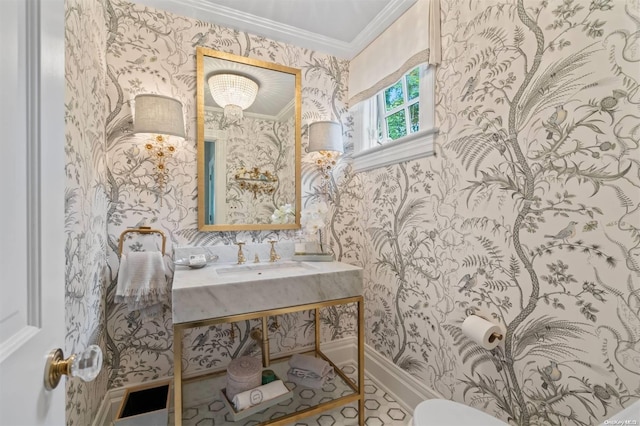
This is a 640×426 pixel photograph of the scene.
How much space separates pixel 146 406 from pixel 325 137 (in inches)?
73.5

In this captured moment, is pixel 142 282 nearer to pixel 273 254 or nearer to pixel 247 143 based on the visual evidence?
pixel 273 254

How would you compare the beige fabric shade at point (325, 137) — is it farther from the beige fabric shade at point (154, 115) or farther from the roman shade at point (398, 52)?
the beige fabric shade at point (154, 115)

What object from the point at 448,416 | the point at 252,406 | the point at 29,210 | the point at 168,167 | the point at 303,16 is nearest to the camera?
the point at 29,210

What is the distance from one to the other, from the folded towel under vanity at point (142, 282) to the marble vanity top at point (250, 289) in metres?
0.11

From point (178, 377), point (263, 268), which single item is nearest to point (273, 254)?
point (263, 268)

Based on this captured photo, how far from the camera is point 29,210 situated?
0.41 m

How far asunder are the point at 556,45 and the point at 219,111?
1.65 m

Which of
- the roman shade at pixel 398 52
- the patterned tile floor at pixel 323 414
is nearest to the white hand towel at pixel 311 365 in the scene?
the patterned tile floor at pixel 323 414

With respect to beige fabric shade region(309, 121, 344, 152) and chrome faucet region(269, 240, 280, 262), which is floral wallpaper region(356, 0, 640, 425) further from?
chrome faucet region(269, 240, 280, 262)

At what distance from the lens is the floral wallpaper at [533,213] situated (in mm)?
837

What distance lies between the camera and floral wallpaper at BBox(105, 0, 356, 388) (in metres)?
1.49

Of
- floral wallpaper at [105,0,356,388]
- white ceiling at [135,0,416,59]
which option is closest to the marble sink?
floral wallpaper at [105,0,356,388]

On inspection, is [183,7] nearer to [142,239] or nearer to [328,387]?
[142,239]

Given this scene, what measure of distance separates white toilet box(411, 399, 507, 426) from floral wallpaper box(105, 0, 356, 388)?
106 cm
